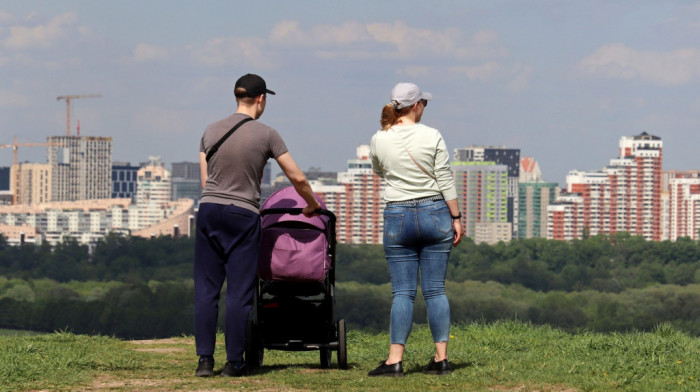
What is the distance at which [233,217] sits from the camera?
5434 mm

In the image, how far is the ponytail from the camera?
18.4 ft

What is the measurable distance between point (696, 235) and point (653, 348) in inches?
6717

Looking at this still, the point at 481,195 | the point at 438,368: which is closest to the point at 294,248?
the point at 438,368

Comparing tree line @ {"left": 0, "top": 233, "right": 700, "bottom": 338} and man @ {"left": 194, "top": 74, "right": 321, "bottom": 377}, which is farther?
tree line @ {"left": 0, "top": 233, "right": 700, "bottom": 338}

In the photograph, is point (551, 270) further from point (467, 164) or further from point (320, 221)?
point (320, 221)

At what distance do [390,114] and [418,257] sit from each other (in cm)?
70

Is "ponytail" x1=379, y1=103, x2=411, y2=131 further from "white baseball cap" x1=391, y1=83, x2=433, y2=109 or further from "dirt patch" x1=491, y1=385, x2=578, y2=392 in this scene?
"dirt patch" x1=491, y1=385, x2=578, y2=392

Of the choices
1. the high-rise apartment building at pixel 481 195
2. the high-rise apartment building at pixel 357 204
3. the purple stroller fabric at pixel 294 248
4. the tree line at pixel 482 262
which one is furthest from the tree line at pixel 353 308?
the purple stroller fabric at pixel 294 248

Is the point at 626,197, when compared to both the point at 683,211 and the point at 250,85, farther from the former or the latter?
the point at 250,85

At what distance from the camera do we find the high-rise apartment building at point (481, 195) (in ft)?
610

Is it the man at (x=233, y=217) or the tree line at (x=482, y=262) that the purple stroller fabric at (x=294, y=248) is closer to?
the man at (x=233, y=217)

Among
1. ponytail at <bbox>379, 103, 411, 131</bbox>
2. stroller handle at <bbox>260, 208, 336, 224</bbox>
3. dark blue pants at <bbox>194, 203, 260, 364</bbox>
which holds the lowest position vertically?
dark blue pants at <bbox>194, 203, 260, 364</bbox>

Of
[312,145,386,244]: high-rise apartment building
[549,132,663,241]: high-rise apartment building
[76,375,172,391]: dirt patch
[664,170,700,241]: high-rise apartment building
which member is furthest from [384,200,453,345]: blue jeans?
[664,170,700,241]: high-rise apartment building

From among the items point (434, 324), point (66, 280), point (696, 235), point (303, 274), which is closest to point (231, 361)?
point (303, 274)
